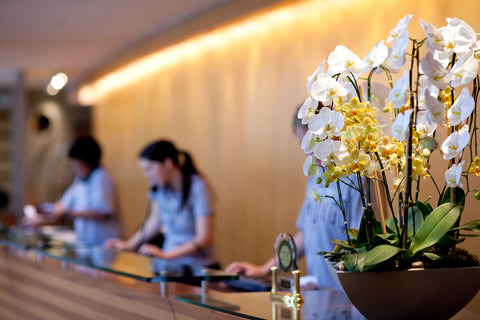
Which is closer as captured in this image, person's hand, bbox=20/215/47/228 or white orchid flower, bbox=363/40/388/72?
white orchid flower, bbox=363/40/388/72

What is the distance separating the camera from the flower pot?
4.45 ft

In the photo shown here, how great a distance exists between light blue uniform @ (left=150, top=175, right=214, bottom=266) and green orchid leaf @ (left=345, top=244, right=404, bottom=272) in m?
2.40

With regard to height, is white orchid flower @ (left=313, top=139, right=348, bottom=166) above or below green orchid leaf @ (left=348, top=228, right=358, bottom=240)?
above

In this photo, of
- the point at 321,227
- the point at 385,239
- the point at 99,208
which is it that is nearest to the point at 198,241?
the point at 99,208

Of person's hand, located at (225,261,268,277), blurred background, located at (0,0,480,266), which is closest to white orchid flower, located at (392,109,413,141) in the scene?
person's hand, located at (225,261,268,277)

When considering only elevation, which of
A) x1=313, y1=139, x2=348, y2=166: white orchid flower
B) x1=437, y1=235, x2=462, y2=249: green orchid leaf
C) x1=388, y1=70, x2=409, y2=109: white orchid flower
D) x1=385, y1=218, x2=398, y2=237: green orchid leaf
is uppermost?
x1=388, y1=70, x2=409, y2=109: white orchid flower

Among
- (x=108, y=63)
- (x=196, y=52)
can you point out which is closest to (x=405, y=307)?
(x=196, y=52)

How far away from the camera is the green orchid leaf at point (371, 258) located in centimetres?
133

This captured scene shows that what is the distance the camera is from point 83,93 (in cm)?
934

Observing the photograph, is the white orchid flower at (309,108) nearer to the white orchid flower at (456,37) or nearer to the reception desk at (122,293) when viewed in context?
the white orchid flower at (456,37)

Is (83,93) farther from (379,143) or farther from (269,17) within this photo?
(379,143)

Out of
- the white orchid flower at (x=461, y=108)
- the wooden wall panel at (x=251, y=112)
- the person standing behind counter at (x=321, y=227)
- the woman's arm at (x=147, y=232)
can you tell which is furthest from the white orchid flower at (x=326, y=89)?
the woman's arm at (x=147, y=232)

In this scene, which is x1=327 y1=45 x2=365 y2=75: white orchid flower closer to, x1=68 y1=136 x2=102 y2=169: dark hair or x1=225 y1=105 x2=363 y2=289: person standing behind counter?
x1=225 y1=105 x2=363 y2=289: person standing behind counter

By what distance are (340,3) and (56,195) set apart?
28.8 feet
